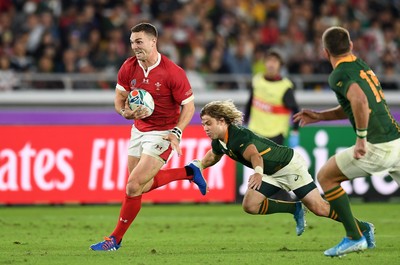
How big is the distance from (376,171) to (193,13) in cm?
1167

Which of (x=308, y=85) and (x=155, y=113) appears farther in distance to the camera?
(x=308, y=85)

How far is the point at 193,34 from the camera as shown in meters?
19.6

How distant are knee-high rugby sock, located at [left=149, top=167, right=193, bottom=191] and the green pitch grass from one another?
684 millimetres

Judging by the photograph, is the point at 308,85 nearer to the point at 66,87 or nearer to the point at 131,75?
the point at 66,87

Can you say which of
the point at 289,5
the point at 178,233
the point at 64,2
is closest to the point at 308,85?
the point at 289,5

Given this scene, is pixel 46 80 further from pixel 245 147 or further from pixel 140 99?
pixel 245 147

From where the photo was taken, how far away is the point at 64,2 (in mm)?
19672

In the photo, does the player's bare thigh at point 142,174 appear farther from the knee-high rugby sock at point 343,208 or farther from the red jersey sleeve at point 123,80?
the knee-high rugby sock at point 343,208

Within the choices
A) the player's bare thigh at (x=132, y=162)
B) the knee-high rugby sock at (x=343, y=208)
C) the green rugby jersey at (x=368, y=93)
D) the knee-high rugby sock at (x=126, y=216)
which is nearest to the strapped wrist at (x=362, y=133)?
the green rugby jersey at (x=368, y=93)

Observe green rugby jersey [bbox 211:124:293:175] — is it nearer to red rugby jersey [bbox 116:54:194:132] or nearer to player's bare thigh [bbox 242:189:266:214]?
player's bare thigh [bbox 242:189:266:214]

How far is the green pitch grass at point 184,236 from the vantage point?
30.9 ft

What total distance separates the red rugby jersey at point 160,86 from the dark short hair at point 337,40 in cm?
203

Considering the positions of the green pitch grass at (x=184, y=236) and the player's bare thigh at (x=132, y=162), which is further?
the player's bare thigh at (x=132, y=162)

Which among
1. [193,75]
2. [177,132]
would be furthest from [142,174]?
[193,75]
